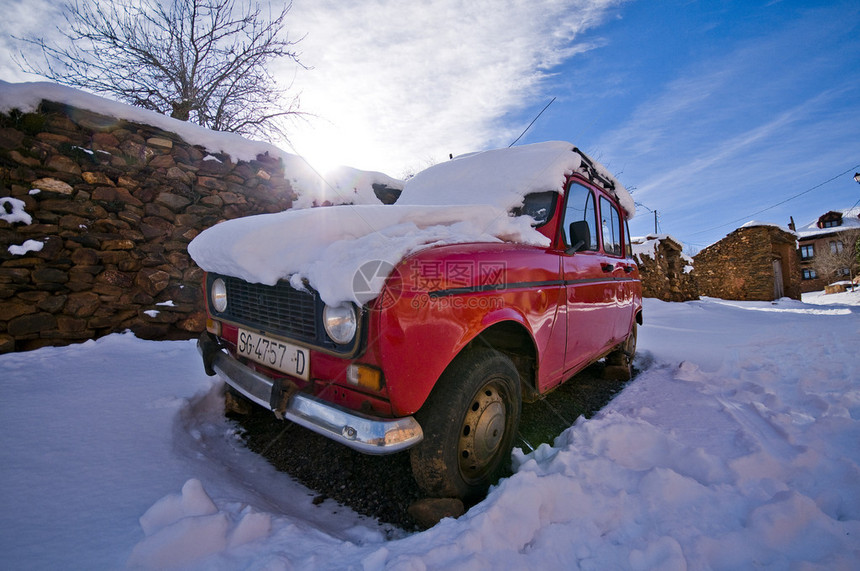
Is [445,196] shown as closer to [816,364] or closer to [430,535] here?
[430,535]

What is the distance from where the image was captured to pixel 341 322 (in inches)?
57.1

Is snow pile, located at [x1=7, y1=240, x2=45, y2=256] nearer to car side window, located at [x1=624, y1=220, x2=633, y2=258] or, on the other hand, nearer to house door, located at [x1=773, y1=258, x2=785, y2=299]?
car side window, located at [x1=624, y1=220, x2=633, y2=258]

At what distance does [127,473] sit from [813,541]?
273 cm

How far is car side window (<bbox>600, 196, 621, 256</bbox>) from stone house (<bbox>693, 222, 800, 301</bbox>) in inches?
708

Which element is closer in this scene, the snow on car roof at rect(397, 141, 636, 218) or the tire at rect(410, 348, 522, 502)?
the tire at rect(410, 348, 522, 502)

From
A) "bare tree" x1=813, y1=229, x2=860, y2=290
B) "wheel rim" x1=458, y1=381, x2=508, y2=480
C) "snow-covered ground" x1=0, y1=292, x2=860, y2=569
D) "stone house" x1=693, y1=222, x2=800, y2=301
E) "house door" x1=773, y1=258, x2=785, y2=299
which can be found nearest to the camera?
"snow-covered ground" x1=0, y1=292, x2=860, y2=569

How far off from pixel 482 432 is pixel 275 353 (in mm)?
1110

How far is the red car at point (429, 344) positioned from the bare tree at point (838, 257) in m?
49.9

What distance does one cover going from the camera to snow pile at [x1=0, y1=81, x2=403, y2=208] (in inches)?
132

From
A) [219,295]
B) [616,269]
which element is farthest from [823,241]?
[219,295]

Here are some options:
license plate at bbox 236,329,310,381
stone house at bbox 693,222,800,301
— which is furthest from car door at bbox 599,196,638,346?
stone house at bbox 693,222,800,301

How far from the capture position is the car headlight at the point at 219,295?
83.5 inches

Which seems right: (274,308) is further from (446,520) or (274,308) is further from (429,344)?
(446,520)

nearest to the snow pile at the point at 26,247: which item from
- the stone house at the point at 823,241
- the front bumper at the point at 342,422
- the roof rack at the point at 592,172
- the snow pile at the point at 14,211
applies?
the snow pile at the point at 14,211
